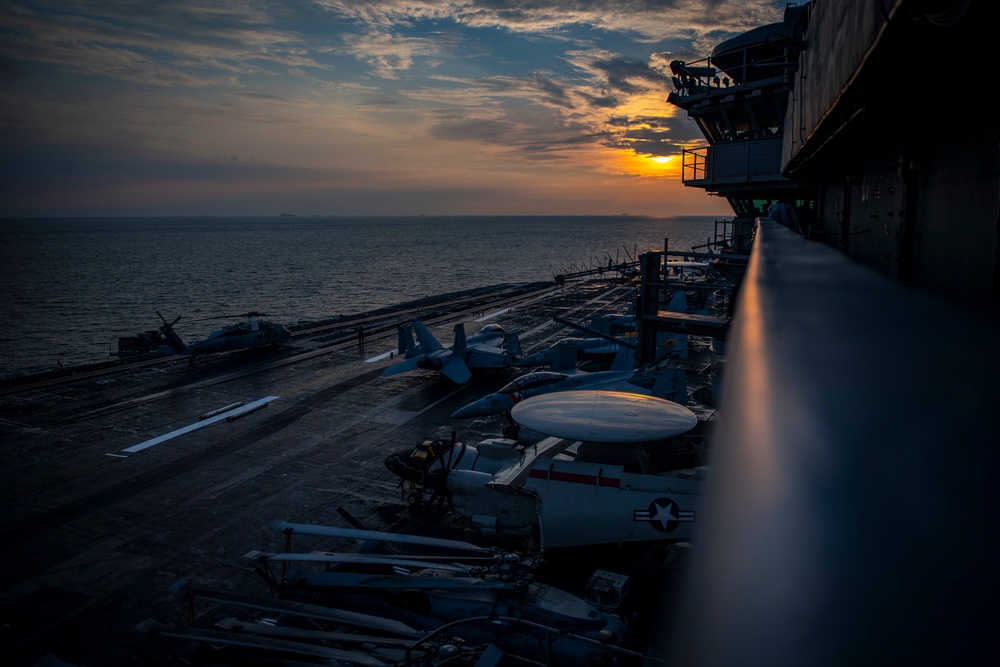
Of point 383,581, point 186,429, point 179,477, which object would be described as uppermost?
point 383,581

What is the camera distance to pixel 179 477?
63.7 feet

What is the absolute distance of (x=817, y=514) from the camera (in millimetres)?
843

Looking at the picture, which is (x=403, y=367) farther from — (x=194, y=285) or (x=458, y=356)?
(x=194, y=285)

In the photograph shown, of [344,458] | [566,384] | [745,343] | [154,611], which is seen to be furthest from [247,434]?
[745,343]

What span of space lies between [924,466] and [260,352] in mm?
40110

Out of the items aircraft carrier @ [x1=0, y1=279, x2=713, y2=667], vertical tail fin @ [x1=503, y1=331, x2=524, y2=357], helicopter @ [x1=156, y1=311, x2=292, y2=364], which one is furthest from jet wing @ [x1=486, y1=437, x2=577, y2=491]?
helicopter @ [x1=156, y1=311, x2=292, y2=364]

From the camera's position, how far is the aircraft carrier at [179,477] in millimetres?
13211

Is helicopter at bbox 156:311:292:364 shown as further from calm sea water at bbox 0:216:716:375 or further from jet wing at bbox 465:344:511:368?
calm sea water at bbox 0:216:716:375

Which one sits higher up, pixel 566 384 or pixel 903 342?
pixel 903 342

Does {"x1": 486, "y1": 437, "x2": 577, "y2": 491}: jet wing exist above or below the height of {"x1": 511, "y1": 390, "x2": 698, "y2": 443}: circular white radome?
below

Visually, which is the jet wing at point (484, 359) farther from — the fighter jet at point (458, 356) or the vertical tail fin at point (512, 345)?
the vertical tail fin at point (512, 345)

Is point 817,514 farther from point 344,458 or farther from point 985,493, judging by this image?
point 344,458

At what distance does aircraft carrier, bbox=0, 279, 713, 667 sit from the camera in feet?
43.3

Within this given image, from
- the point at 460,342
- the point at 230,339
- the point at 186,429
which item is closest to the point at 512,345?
the point at 460,342
